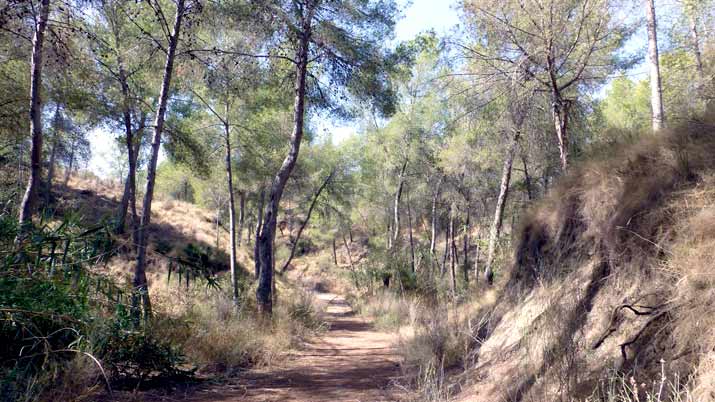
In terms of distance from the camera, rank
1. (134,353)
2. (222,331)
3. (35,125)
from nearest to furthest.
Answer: (134,353) → (35,125) → (222,331)

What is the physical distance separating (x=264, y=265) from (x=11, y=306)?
22.5 feet

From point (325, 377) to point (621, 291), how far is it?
451cm

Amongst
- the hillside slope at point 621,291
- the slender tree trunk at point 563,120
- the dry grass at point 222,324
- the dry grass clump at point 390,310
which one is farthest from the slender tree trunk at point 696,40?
the dry grass at point 222,324

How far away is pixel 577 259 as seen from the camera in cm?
548

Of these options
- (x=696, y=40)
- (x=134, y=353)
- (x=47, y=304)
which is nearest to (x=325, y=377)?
(x=134, y=353)

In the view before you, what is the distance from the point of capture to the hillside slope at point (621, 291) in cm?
335

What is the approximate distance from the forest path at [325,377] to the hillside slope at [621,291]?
65.8 inches

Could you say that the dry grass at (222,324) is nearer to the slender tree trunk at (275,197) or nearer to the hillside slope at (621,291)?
the slender tree trunk at (275,197)

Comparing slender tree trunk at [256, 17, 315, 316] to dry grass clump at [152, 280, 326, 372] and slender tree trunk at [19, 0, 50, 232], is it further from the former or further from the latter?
slender tree trunk at [19, 0, 50, 232]

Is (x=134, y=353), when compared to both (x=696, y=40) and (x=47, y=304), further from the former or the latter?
(x=696, y=40)

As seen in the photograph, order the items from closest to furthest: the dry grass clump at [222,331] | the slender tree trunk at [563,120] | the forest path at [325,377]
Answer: the forest path at [325,377] → the dry grass clump at [222,331] → the slender tree trunk at [563,120]

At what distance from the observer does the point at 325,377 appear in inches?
284

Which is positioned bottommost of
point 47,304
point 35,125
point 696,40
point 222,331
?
point 222,331

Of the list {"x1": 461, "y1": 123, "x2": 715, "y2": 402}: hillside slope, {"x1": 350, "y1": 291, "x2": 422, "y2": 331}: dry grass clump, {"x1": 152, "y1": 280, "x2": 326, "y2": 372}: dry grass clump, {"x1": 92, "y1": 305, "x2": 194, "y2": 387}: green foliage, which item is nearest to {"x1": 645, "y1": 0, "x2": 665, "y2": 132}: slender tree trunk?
{"x1": 461, "y1": 123, "x2": 715, "y2": 402}: hillside slope
